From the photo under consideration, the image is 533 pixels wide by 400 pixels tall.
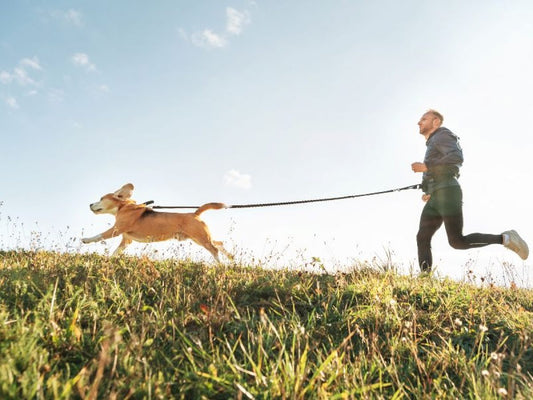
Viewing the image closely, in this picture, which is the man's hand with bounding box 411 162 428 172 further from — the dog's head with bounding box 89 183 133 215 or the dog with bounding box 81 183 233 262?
the dog's head with bounding box 89 183 133 215

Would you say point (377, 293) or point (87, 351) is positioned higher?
point (377, 293)

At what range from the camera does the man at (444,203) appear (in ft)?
18.6

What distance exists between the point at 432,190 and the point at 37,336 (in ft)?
17.3

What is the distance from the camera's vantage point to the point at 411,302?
4141 mm

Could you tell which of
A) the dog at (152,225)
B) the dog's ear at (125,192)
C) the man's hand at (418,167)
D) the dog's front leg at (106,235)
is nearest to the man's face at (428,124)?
the man's hand at (418,167)

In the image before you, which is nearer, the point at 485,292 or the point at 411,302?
the point at 411,302

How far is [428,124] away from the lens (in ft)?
20.6

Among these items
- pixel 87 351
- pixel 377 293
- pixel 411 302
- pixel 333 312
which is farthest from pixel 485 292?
pixel 87 351

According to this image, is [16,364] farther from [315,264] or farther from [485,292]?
[485,292]

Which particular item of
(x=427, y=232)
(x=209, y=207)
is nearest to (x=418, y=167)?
(x=427, y=232)

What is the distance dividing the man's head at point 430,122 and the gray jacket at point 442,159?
29 cm

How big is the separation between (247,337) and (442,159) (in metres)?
4.18

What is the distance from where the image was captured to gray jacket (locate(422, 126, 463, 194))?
18.7 feet

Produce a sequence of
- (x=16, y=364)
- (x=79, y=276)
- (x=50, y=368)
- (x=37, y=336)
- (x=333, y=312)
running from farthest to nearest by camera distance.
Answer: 1. (x=79, y=276)
2. (x=333, y=312)
3. (x=37, y=336)
4. (x=50, y=368)
5. (x=16, y=364)
